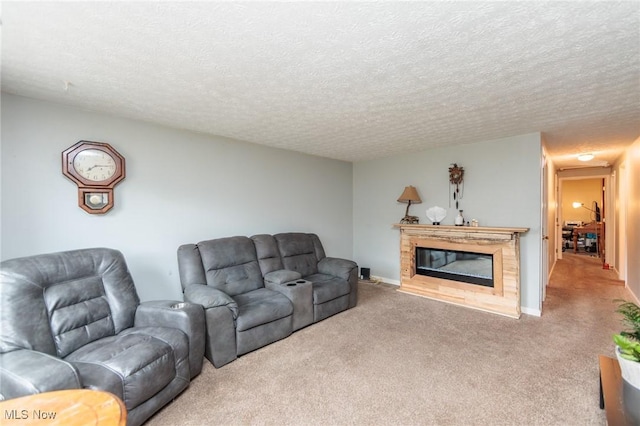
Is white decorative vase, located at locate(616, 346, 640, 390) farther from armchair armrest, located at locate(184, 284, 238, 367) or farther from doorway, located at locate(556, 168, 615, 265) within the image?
doorway, located at locate(556, 168, 615, 265)

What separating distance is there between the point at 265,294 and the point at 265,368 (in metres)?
0.88

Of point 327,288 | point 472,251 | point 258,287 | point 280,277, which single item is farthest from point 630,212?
point 258,287

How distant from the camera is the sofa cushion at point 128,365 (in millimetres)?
1710

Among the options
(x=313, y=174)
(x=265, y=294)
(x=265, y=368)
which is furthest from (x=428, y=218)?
(x=265, y=368)

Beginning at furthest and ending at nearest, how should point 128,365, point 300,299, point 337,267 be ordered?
point 337,267 → point 300,299 → point 128,365

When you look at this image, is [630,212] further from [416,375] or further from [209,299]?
[209,299]

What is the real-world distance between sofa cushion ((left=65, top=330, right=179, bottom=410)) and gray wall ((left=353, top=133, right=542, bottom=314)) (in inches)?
156

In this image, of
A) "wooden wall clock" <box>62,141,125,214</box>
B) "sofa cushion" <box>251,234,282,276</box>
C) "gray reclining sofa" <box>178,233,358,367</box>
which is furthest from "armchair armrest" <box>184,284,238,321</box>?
"wooden wall clock" <box>62,141,125,214</box>

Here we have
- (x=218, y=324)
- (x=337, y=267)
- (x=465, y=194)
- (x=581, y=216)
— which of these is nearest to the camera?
(x=218, y=324)

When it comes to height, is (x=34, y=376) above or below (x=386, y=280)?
above

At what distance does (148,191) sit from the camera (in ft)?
10.3

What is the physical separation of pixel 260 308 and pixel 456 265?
2991mm

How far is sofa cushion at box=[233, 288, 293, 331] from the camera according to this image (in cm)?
273

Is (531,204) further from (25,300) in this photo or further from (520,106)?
(25,300)
